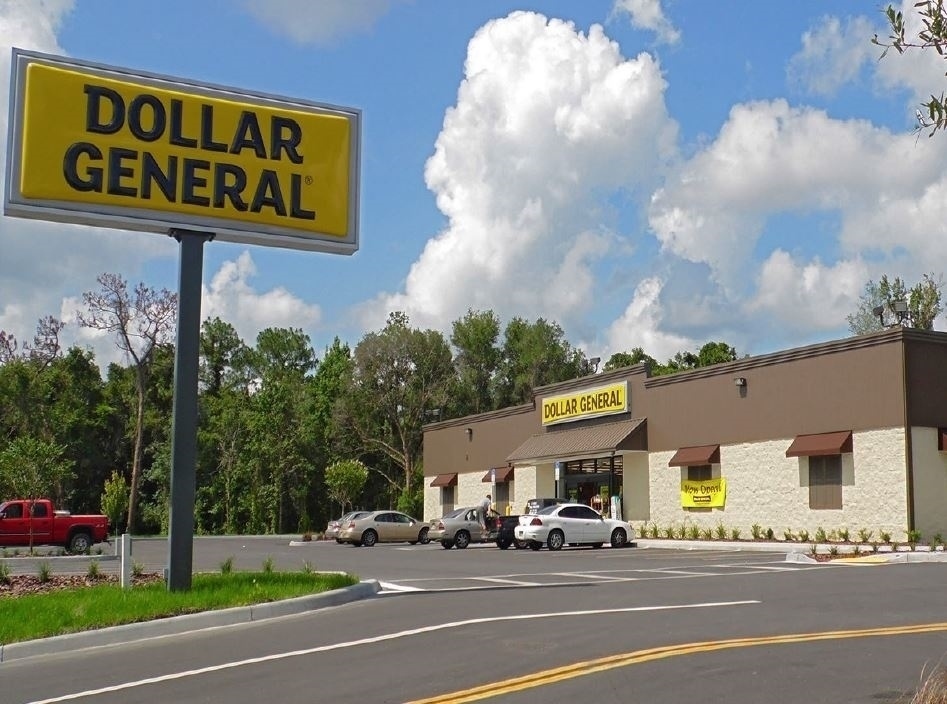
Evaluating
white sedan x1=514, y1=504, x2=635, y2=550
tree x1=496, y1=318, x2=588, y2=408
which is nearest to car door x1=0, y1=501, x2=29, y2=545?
white sedan x1=514, y1=504, x2=635, y2=550

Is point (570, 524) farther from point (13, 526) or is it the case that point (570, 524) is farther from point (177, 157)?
point (177, 157)

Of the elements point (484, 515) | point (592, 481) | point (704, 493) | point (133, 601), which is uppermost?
point (592, 481)

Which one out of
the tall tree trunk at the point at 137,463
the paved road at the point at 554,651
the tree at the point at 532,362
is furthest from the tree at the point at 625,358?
the paved road at the point at 554,651

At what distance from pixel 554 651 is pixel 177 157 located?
10.6m

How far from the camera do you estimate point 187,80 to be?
17.7 metres

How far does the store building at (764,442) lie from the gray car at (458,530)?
219 inches

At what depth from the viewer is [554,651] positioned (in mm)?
10781

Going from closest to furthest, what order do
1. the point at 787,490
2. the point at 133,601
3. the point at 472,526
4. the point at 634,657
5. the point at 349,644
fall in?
the point at 634,657
the point at 349,644
the point at 133,601
the point at 787,490
the point at 472,526

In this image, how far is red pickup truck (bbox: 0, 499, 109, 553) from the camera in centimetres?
3566

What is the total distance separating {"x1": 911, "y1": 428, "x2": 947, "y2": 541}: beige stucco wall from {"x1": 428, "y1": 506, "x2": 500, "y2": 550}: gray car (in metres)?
13.7

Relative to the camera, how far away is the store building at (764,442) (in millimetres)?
30859

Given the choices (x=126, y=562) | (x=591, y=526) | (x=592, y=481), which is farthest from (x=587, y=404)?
(x=126, y=562)

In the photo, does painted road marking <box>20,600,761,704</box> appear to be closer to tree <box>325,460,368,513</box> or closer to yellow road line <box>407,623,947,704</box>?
yellow road line <box>407,623,947,704</box>

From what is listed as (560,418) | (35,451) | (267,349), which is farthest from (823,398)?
(267,349)
